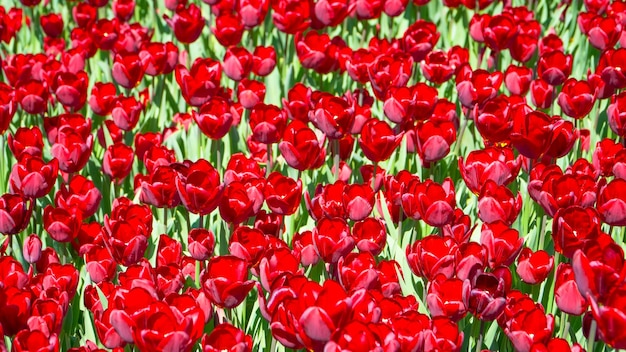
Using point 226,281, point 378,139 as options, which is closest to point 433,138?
point 378,139

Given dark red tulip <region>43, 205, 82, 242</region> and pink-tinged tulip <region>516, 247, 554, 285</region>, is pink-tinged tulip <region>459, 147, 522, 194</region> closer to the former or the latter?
pink-tinged tulip <region>516, 247, 554, 285</region>

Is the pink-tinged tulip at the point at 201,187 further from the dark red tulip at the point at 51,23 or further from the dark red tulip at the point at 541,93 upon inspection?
the dark red tulip at the point at 51,23

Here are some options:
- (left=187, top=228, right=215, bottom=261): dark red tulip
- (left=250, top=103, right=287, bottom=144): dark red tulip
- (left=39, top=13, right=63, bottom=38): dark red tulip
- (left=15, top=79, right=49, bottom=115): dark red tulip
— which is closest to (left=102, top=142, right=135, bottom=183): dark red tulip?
(left=250, top=103, right=287, bottom=144): dark red tulip

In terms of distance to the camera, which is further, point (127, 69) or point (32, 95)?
point (127, 69)

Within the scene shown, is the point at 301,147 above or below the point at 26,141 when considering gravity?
above

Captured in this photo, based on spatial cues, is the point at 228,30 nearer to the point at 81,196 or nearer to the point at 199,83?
the point at 199,83

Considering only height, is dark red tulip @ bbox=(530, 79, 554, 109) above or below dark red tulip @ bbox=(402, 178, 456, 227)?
below
